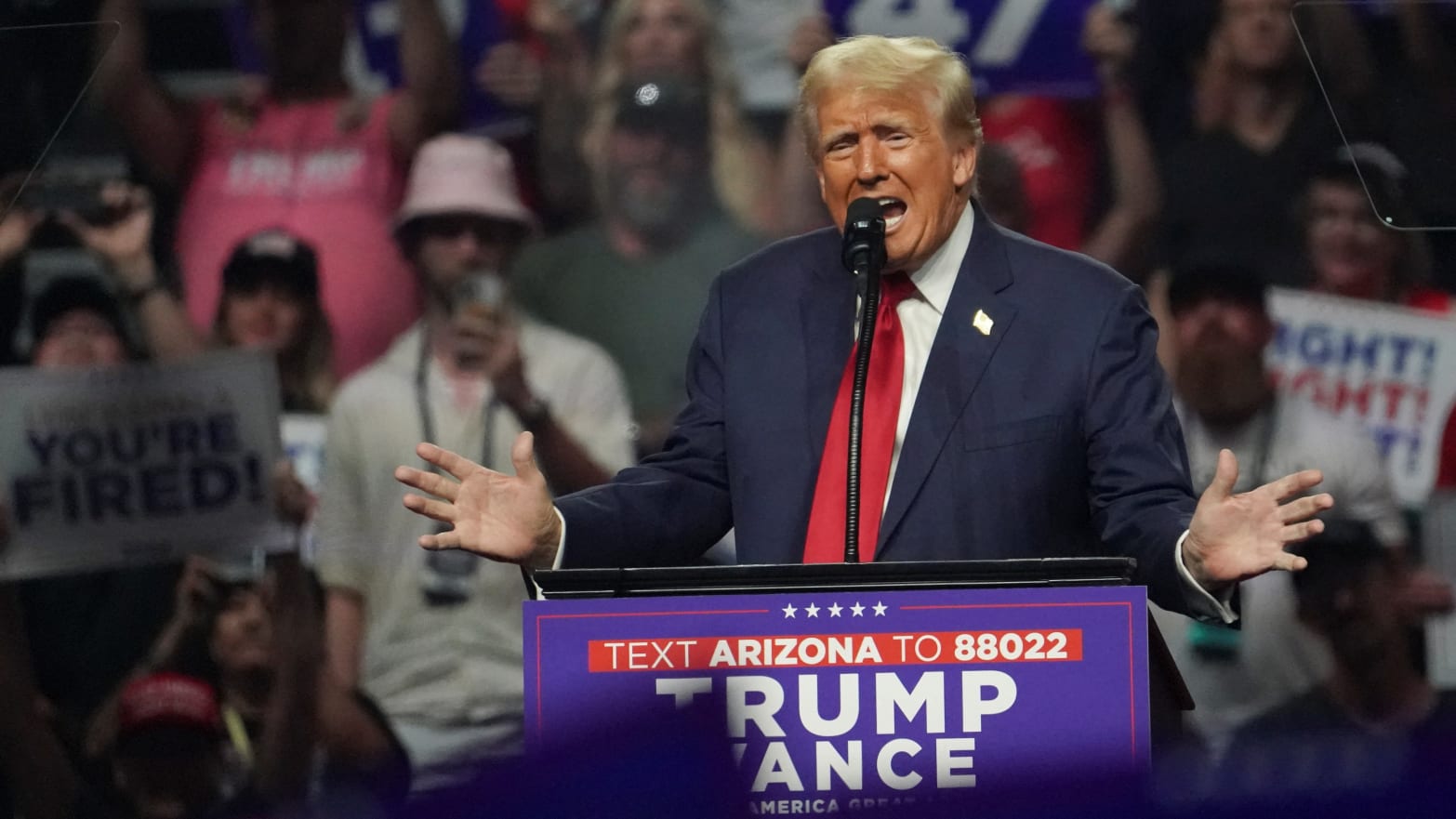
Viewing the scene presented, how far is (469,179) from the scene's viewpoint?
505 centimetres

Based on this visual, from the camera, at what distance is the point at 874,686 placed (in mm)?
1745

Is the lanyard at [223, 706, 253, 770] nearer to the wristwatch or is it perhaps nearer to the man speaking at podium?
the wristwatch

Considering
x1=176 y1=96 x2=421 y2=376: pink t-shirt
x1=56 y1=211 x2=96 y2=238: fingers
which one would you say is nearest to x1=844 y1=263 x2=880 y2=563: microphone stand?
x1=176 y1=96 x2=421 y2=376: pink t-shirt

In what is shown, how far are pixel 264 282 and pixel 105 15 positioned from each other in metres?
0.83

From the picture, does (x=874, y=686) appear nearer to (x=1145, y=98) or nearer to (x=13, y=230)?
(x=1145, y=98)

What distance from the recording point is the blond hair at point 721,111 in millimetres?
4922

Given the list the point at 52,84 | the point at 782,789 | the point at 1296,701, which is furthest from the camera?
the point at 52,84

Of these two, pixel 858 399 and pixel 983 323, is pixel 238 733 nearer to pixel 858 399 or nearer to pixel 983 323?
pixel 983 323

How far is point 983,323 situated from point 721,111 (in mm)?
2643

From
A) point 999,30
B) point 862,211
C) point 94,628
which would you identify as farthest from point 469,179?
point 862,211

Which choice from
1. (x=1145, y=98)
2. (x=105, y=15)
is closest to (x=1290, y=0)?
(x=1145, y=98)

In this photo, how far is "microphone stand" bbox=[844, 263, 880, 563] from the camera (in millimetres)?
2092

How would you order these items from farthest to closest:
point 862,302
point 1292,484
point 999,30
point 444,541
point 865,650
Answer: point 999,30, point 862,302, point 444,541, point 1292,484, point 865,650

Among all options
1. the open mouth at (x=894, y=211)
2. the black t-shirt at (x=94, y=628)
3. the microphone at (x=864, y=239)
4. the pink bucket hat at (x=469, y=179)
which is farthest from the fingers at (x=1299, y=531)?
the black t-shirt at (x=94, y=628)
